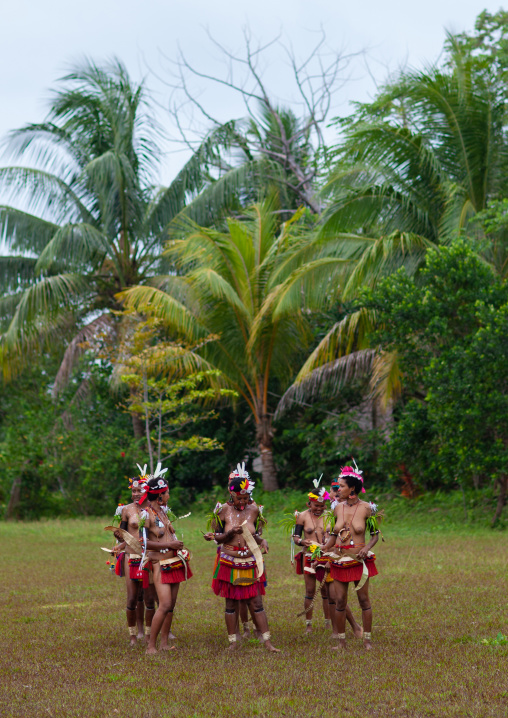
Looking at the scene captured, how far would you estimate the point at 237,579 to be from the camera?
6.49 meters

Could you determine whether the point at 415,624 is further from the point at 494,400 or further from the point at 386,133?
the point at 386,133

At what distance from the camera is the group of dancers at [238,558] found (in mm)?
6363

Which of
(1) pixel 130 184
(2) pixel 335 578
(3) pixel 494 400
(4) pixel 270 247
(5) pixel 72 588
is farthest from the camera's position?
(1) pixel 130 184

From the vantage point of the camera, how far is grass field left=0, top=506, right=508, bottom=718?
481cm

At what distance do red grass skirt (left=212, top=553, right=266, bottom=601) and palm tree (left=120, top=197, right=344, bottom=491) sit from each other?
10529mm

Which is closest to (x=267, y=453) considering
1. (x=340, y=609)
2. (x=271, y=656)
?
(x=340, y=609)

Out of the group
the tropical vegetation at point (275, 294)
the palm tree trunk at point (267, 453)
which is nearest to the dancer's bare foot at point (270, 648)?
the tropical vegetation at point (275, 294)

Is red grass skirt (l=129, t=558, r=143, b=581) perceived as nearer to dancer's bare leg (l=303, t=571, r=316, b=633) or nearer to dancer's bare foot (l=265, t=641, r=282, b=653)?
dancer's bare foot (l=265, t=641, r=282, b=653)

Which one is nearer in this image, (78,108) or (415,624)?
(415,624)

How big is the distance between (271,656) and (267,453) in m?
13.8

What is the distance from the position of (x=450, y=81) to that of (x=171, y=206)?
775 cm

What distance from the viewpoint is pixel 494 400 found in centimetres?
1336

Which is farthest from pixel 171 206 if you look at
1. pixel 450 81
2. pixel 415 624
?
pixel 415 624

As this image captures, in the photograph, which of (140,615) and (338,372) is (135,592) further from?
(338,372)
